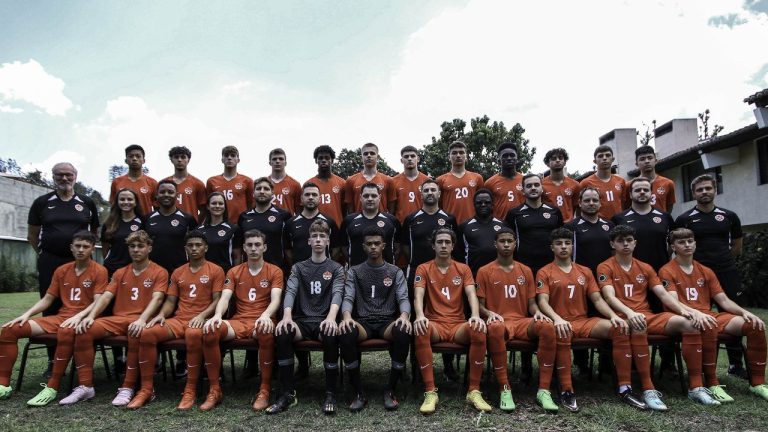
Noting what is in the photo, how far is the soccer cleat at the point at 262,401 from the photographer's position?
480 centimetres

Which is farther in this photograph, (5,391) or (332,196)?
(332,196)

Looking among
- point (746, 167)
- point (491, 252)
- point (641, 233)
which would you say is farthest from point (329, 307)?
point (746, 167)

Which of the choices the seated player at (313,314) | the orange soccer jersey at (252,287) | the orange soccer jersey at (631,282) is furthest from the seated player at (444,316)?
the orange soccer jersey at (252,287)

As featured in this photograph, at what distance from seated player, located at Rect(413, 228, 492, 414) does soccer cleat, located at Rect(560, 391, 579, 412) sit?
731 millimetres

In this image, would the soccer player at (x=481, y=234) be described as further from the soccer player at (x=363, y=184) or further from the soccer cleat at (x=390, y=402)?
the soccer cleat at (x=390, y=402)

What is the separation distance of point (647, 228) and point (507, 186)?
176 cm

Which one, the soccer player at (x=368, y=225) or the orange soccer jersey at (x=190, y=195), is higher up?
the orange soccer jersey at (x=190, y=195)

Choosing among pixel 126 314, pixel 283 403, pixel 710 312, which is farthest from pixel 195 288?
pixel 710 312

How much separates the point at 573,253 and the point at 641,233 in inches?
32.0

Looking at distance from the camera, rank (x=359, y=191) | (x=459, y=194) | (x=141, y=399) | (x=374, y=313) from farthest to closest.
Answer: (x=359, y=191) → (x=459, y=194) → (x=374, y=313) → (x=141, y=399)

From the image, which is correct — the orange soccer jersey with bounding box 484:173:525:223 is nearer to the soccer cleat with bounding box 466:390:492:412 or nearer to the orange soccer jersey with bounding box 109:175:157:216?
the soccer cleat with bounding box 466:390:492:412

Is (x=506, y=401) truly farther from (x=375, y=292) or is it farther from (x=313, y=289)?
(x=313, y=289)

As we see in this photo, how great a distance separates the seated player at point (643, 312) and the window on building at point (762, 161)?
466 inches

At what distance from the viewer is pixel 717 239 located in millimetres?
5832
